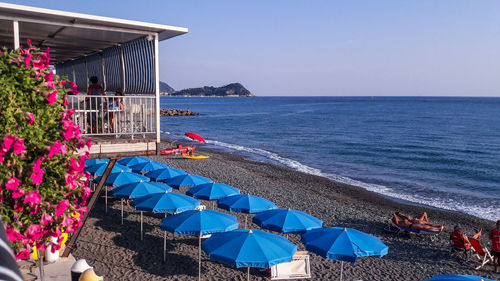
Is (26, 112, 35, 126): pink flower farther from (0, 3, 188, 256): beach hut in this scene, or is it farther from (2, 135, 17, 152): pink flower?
(0, 3, 188, 256): beach hut

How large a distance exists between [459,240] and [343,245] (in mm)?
6828

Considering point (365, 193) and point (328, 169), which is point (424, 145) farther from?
point (365, 193)

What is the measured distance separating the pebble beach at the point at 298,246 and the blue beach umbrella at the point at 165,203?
1440 millimetres

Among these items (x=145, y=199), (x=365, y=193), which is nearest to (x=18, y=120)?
(x=145, y=199)

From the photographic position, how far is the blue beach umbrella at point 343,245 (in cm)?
827

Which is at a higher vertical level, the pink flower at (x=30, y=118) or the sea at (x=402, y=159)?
the pink flower at (x=30, y=118)

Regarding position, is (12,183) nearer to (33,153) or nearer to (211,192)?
(33,153)

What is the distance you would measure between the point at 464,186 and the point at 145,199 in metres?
24.2

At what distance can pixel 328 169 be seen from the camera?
33.0 meters

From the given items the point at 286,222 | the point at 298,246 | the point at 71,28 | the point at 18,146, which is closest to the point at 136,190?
the point at 286,222

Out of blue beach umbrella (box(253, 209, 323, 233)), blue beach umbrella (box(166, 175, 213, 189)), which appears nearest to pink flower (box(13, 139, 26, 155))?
blue beach umbrella (box(253, 209, 323, 233))

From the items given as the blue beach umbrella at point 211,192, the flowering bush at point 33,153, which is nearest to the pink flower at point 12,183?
the flowering bush at point 33,153

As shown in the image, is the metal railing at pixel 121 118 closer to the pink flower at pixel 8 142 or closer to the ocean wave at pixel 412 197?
the pink flower at pixel 8 142

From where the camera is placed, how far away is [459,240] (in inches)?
509
